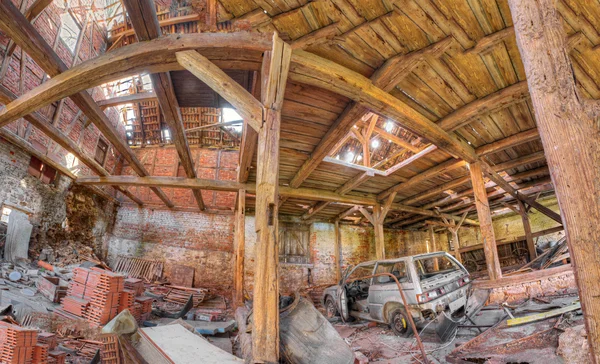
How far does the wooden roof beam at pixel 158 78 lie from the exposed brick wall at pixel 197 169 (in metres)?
6.39

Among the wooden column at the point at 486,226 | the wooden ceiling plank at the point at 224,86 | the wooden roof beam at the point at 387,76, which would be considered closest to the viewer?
the wooden ceiling plank at the point at 224,86

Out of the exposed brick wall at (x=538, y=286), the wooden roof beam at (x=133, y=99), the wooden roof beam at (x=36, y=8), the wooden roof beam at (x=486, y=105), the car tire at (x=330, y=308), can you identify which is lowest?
the car tire at (x=330, y=308)

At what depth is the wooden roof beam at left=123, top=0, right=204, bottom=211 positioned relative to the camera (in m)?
3.29

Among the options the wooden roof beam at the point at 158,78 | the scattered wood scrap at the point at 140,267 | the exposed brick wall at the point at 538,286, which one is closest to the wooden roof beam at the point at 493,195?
the exposed brick wall at the point at 538,286

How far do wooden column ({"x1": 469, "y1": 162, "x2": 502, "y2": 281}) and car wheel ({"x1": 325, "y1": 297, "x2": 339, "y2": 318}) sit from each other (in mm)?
3806

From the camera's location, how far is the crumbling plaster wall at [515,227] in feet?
43.6

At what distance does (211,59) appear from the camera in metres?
3.95

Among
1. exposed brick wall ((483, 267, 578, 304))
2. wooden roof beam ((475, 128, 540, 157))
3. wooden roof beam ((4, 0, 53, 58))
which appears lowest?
exposed brick wall ((483, 267, 578, 304))

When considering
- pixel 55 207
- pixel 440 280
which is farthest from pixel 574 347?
pixel 55 207

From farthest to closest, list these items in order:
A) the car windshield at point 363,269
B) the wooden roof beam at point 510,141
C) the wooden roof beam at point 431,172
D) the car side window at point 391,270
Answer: the car windshield at point 363,269
the wooden roof beam at point 431,172
the car side window at point 391,270
the wooden roof beam at point 510,141

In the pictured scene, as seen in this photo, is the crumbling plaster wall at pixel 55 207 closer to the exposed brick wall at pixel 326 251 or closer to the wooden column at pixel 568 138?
the exposed brick wall at pixel 326 251

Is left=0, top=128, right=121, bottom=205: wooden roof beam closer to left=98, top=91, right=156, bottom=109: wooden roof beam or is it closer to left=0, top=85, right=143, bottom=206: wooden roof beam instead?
left=0, top=85, right=143, bottom=206: wooden roof beam

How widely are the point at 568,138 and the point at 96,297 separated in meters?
6.97

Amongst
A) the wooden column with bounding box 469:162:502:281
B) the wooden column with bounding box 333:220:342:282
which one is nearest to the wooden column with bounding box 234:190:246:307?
the wooden column with bounding box 469:162:502:281
